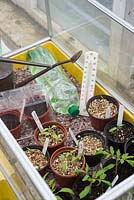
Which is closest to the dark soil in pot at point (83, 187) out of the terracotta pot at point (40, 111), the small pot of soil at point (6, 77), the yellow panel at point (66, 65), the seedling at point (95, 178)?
the seedling at point (95, 178)

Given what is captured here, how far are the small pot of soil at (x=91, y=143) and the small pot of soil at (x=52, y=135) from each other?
7 cm

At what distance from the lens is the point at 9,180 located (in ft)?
4.59

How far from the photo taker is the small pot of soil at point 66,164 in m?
1.40

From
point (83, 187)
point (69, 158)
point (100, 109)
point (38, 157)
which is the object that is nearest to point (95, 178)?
point (83, 187)

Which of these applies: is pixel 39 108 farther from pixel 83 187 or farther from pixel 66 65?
pixel 83 187

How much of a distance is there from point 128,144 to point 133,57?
0.37 meters

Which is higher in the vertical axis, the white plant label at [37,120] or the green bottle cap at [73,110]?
the white plant label at [37,120]

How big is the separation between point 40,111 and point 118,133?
1.23 feet

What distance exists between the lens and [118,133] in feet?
5.14

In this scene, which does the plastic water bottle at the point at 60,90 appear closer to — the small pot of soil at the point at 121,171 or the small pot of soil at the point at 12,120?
the small pot of soil at the point at 12,120

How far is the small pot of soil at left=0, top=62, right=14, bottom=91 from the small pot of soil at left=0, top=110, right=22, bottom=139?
5.8 inches

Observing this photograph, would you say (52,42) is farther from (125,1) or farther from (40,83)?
(125,1)

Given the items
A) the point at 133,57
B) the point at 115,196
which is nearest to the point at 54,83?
the point at 133,57

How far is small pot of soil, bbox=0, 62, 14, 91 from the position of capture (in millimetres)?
1734
